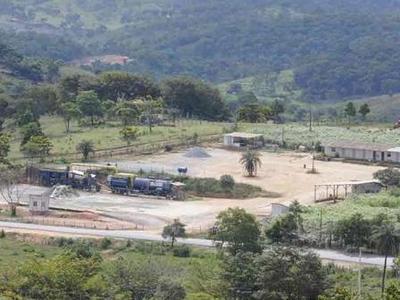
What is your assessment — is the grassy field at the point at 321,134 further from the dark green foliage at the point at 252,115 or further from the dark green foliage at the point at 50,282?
the dark green foliage at the point at 50,282

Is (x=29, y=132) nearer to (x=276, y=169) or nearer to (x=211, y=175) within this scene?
(x=211, y=175)

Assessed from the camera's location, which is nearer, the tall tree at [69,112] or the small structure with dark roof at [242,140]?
the small structure with dark roof at [242,140]

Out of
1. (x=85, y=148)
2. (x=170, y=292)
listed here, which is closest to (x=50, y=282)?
(x=170, y=292)

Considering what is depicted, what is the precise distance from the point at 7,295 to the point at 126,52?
529 feet

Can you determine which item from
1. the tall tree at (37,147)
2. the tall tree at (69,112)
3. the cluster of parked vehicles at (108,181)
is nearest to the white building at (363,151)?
the cluster of parked vehicles at (108,181)

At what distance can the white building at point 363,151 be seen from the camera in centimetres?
6775

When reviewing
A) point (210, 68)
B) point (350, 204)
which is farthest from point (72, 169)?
point (210, 68)

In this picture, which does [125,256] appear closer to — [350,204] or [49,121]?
[350,204]

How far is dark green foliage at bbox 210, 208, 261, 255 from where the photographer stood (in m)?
39.9

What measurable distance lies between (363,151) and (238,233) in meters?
29.5

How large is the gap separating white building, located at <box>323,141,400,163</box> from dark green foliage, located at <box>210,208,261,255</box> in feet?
86.2

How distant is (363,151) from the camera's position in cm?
6881

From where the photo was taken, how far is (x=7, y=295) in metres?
31.7

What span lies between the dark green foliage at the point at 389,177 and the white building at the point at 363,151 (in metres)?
8.16
